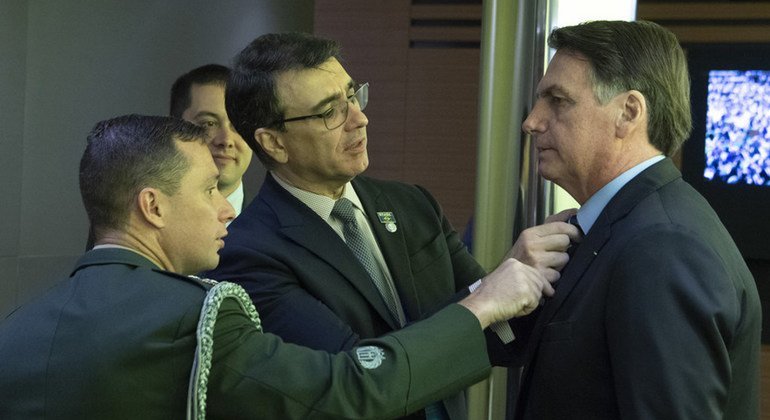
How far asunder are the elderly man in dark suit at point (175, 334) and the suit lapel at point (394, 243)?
0.25 m

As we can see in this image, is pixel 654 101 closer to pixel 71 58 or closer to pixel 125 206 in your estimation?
pixel 125 206

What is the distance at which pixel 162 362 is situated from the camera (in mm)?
1419

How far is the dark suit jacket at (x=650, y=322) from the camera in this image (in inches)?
54.1

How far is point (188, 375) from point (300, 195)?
0.63 m

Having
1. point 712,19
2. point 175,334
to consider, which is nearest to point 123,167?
point 175,334

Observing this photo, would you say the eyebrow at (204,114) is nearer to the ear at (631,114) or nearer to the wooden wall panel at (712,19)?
the ear at (631,114)

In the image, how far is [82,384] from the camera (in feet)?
4.53

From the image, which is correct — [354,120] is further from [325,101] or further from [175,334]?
[175,334]

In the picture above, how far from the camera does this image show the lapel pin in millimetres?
2002

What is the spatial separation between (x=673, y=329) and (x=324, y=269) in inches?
28.4

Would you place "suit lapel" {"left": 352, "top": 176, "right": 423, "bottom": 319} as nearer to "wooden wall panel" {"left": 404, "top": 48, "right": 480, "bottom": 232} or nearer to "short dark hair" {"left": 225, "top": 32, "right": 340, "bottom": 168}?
"short dark hair" {"left": 225, "top": 32, "right": 340, "bottom": 168}

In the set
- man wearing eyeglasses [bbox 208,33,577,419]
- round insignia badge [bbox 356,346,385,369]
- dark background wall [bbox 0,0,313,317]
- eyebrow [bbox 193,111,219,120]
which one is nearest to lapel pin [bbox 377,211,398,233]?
man wearing eyeglasses [bbox 208,33,577,419]

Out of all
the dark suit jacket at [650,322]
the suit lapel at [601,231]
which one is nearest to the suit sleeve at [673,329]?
the dark suit jacket at [650,322]

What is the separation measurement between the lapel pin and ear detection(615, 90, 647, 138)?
1.74 ft
